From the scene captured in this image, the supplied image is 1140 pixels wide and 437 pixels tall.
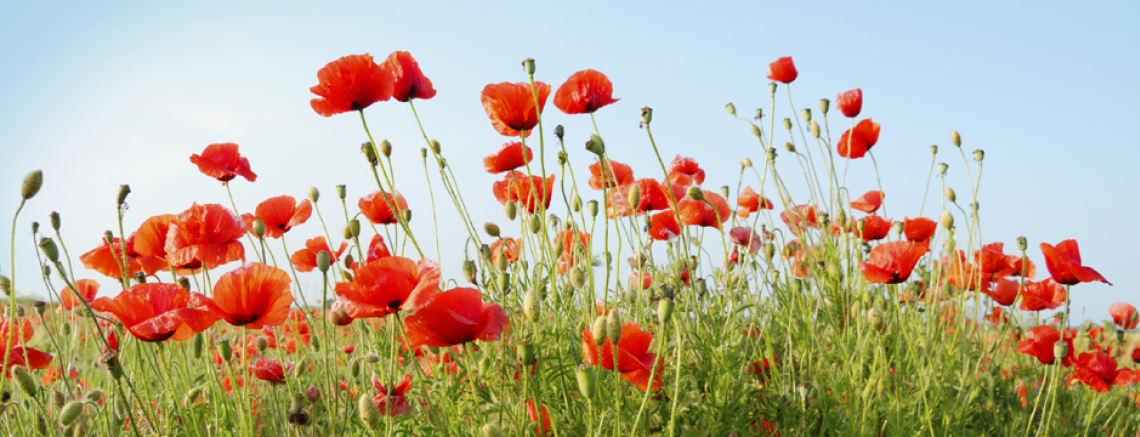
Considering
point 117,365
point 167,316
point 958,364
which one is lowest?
point 958,364

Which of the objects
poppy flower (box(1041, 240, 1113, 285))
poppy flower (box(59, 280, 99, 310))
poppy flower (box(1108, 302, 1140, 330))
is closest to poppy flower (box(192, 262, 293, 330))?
poppy flower (box(59, 280, 99, 310))

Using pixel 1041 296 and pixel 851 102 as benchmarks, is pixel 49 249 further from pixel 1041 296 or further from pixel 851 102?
pixel 1041 296

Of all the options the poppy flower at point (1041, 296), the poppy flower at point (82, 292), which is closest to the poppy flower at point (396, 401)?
the poppy flower at point (82, 292)

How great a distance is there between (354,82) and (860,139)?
7.43ft

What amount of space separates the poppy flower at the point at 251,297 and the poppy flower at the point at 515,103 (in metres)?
0.71

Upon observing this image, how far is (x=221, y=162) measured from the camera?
2377mm

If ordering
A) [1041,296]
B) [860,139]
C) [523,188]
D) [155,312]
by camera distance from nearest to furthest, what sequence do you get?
[155,312] → [523,188] → [1041,296] → [860,139]

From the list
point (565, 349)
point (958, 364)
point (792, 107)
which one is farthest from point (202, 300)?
point (958, 364)

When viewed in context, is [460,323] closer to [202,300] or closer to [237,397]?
[202,300]

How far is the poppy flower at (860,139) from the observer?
3254mm

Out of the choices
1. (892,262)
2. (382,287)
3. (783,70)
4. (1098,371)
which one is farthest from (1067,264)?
(382,287)

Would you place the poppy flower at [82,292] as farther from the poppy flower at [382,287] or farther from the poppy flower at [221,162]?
the poppy flower at [382,287]

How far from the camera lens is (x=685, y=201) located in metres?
2.48

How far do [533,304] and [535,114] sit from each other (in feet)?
2.21
